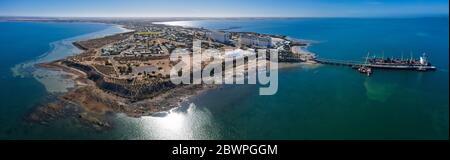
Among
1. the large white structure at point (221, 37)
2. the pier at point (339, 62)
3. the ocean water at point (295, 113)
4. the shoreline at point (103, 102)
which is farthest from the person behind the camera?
the large white structure at point (221, 37)

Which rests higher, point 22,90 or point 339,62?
point 339,62

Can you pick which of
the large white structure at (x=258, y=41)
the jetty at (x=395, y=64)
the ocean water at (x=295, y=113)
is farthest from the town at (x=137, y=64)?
the jetty at (x=395, y=64)

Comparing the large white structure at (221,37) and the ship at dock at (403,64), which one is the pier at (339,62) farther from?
the large white structure at (221,37)

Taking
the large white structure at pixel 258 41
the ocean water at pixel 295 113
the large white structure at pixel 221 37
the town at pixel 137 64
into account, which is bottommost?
the ocean water at pixel 295 113

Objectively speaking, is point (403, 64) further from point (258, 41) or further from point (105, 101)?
point (105, 101)

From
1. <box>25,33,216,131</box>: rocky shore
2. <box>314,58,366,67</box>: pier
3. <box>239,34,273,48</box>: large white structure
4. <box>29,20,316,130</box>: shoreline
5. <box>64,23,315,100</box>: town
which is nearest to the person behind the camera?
<box>25,33,216,131</box>: rocky shore

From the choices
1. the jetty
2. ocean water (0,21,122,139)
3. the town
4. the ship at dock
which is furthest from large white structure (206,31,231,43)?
the ship at dock

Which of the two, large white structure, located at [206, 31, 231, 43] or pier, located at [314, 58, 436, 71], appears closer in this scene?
pier, located at [314, 58, 436, 71]

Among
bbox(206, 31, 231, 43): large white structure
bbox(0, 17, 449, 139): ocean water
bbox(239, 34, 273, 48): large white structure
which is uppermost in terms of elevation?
bbox(206, 31, 231, 43): large white structure

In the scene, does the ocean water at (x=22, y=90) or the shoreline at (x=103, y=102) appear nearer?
the ocean water at (x=22, y=90)

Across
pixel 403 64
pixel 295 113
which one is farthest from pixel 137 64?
pixel 403 64

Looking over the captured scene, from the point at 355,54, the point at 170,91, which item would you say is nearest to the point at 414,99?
the point at 170,91

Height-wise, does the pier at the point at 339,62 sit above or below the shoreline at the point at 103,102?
above

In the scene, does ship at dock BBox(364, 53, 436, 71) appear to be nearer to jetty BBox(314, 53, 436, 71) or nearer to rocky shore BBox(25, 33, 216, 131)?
jetty BBox(314, 53, 436, 71)
